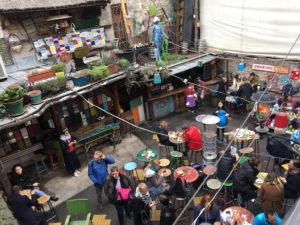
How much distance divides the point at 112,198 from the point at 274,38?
11.2m

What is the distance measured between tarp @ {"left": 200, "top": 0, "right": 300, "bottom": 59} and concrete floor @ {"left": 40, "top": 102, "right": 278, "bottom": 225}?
3738mm

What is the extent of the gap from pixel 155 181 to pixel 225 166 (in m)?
2.13

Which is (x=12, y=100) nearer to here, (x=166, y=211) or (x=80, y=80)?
(x=80, y=80)

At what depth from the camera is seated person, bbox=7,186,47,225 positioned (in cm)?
735

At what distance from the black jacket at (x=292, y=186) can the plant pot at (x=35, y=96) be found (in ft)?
25.5

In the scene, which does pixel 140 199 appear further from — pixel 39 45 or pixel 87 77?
pixel 39 45

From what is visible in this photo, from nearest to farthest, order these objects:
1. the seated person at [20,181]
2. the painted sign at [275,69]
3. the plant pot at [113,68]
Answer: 1. the seated person at [20,181]
2. the plant pot at [113,68]
3. the painted sign at [275,69]

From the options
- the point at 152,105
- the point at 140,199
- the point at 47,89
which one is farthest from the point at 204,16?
the point at 140,199

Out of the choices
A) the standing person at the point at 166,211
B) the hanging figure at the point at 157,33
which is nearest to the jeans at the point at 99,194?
the standing person at the point at 166,211

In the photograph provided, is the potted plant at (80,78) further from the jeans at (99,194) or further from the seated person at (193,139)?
the seated person at (193,139)

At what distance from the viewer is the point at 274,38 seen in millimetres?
14211

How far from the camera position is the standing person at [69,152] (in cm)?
1077

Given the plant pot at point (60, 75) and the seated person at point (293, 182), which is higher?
the plant pot at point (60, 75)

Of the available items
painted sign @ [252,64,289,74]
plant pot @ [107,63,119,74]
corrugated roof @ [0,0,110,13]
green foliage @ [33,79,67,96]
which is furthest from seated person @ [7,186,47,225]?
painted sign @ [252,64,289,74]
